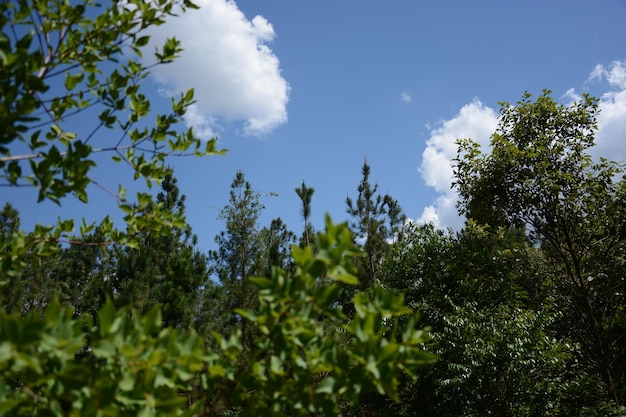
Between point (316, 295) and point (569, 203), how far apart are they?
845cm

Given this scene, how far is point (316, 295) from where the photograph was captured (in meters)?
1.68

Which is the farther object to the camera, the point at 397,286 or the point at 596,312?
the point at 397,286

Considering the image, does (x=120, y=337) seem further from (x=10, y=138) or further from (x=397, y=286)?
(x=397, y=286)

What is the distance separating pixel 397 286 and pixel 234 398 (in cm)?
1002

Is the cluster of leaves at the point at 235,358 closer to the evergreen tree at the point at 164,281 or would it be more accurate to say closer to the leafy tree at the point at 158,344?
the leafy tree at the point at 158,344

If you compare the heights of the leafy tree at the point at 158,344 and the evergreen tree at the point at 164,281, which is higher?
the evergreen tree at the point at 164,281

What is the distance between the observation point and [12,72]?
5.77 feet

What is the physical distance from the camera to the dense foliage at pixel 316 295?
152cm

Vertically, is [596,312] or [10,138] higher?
[596,312]

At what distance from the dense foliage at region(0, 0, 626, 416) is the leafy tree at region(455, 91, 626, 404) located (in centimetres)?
4

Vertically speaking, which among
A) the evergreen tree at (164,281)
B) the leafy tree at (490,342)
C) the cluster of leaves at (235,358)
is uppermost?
the evergreen tree at (164,281)

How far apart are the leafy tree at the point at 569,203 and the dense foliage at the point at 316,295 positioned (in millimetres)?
45

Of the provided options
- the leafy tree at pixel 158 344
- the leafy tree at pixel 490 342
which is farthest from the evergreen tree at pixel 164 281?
the leafy tree at pixel 158 344

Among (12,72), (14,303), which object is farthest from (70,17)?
(14,303)
